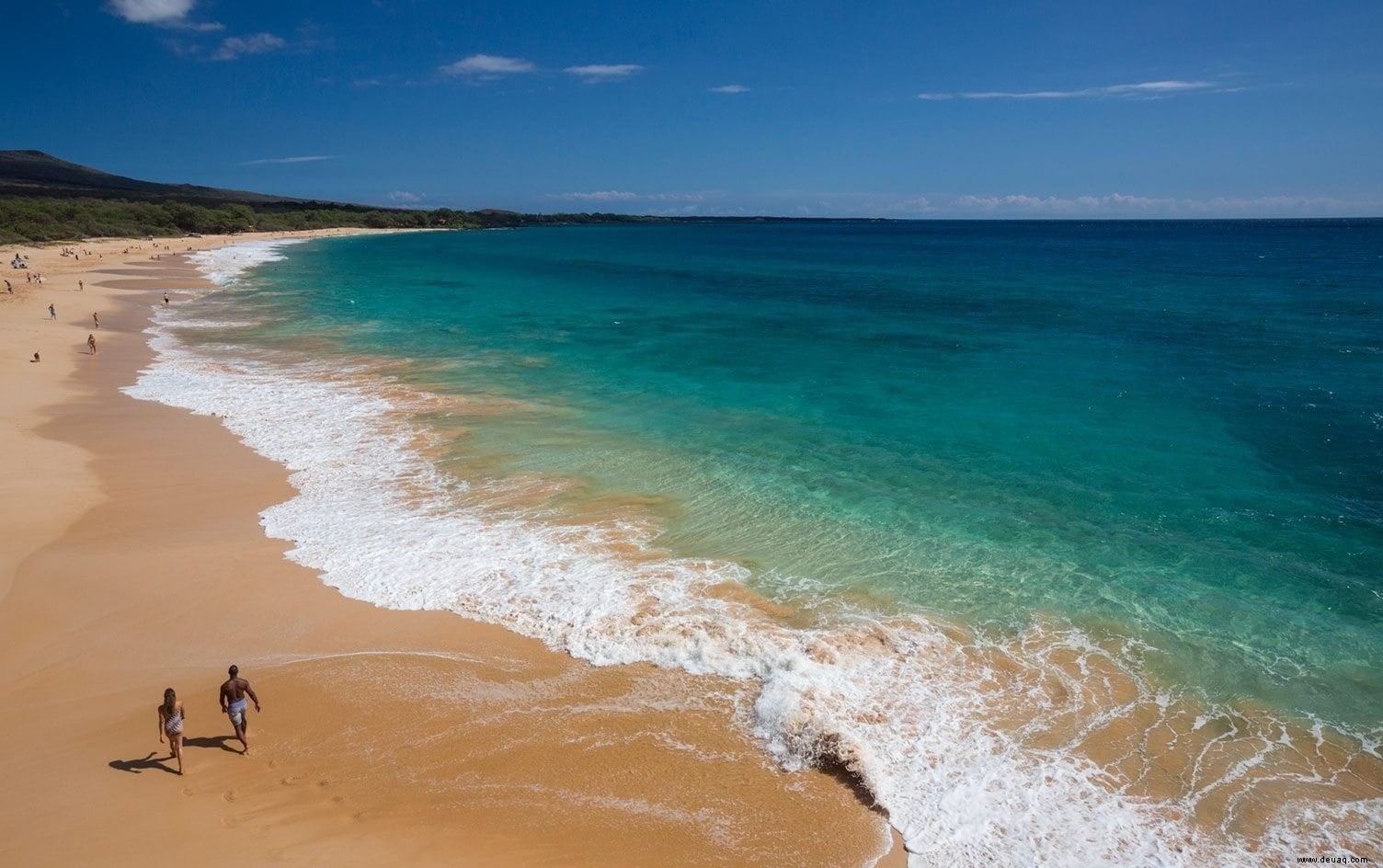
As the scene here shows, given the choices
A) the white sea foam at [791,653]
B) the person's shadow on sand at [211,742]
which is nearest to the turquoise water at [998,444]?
the white sea foam at [791,653]

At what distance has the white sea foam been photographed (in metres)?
7.73

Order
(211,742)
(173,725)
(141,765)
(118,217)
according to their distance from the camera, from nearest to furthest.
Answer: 1. (173,725)
2. (141,765)
3. (211,742)
4. (118,217)

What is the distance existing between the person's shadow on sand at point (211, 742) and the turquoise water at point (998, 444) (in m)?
7.79

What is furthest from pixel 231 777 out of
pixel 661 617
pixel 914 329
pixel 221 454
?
pixel 914 329

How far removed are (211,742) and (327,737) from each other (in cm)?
136

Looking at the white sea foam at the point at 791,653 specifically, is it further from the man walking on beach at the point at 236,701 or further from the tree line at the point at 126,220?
the tree line at the point at 126,220

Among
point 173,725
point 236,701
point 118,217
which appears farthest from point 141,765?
point 118,217

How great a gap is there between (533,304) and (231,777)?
44404mm

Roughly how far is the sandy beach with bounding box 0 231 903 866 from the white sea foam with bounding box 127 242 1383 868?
0.44 metres

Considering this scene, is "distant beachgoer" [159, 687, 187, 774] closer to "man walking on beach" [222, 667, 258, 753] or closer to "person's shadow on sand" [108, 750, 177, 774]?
"person's shadow on sand" [108, 750, 177, 774]

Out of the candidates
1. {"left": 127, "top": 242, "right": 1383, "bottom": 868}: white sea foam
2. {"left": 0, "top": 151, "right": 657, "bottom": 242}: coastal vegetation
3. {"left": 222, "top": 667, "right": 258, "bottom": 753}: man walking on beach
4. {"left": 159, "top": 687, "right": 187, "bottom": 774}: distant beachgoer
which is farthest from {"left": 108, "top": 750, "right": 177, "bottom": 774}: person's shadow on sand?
{"left": 0, "top": 151, "right": 657, "bottom": 242}: coastal vegetation

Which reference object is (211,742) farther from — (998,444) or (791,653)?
(998,444)

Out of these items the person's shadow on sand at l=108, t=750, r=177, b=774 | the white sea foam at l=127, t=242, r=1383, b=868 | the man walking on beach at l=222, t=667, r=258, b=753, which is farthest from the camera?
the man walking on beach at l=222, t=667, r=258, b=753

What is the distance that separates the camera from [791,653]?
1055 centimetres
